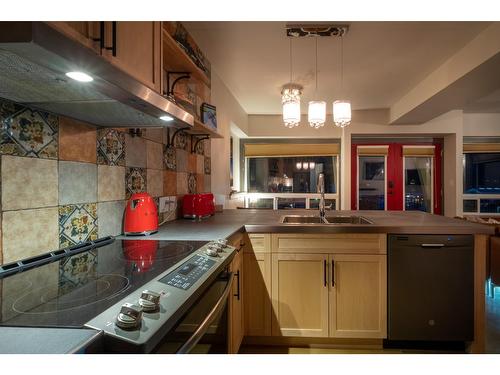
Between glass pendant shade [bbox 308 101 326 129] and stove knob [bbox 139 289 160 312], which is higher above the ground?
glass pendant shade [bbox 308 101 326 129]

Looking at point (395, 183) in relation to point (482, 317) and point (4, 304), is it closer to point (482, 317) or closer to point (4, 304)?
point (482, 317)

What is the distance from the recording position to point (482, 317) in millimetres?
1841

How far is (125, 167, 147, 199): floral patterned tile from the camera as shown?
1.56m

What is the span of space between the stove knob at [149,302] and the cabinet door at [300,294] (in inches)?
51.7

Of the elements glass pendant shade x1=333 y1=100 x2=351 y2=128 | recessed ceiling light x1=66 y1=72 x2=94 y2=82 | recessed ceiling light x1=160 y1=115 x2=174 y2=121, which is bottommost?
recessed ceiling light x1=66 y1=72 x2=94 y2=82

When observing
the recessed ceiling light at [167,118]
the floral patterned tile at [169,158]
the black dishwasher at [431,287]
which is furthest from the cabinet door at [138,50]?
the black dishwasher at [431,287]

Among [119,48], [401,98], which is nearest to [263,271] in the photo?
[119,48]

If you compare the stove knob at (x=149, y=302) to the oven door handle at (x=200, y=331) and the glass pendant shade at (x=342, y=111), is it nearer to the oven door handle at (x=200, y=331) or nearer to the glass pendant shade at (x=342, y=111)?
the oven door handle at (x=200, y=331)

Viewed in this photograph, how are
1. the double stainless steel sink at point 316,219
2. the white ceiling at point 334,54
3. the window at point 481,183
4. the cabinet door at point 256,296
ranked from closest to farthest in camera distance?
the cabinet door at point 256,296 < the white ceiling at point 334,54 < the double stainless steel sink at point 316,219 < the window at point 481,183

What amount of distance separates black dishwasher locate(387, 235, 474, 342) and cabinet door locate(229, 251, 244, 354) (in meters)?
0.93

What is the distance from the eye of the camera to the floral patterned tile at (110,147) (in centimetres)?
136

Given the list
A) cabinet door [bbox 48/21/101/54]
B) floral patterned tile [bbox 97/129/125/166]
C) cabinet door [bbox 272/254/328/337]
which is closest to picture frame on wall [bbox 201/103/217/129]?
floral patterned tile [bbox 97/129/125/166]

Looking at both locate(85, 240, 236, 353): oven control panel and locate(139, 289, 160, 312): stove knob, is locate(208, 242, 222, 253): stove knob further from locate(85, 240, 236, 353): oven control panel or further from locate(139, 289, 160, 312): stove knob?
locate(139, 289, 160, 312): stove knob

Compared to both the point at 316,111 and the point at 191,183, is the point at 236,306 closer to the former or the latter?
the point at 191,183
